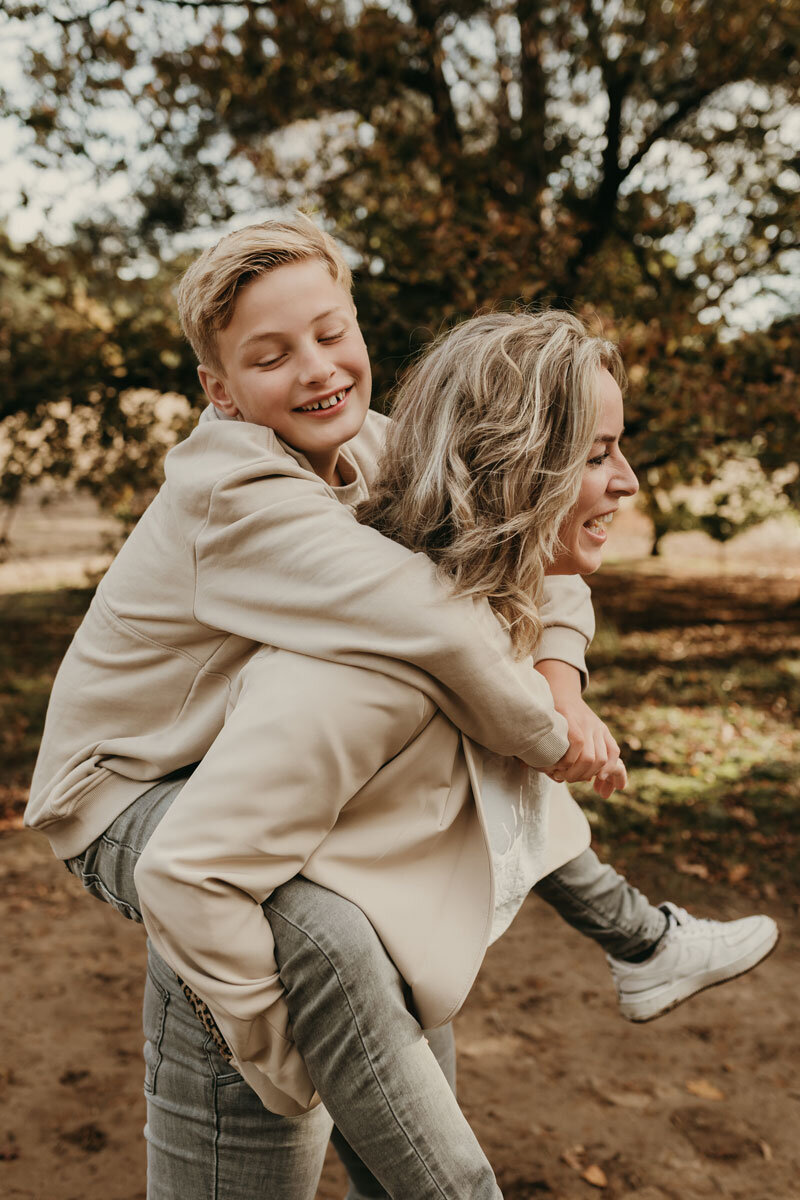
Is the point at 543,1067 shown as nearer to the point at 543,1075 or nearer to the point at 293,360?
the point at 543,1075

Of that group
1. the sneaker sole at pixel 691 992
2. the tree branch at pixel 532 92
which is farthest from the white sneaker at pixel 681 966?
the tree branch at pixel 532 92

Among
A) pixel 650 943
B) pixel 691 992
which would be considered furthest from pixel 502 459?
pixel 691 992

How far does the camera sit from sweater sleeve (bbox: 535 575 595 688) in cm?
212

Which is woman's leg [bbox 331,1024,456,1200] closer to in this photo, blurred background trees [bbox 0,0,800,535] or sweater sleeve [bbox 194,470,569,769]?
sweater sleeve [bbox 194,470,569,769]

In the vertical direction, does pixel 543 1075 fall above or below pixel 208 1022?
below

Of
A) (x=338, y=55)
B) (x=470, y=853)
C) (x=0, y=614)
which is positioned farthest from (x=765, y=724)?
(x=0, y=614)

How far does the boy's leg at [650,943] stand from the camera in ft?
7.79

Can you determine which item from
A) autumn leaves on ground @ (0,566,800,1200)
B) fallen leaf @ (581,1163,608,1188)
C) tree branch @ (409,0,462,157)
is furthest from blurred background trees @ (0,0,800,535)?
fallen leaf @ (581,1163,608,1188)

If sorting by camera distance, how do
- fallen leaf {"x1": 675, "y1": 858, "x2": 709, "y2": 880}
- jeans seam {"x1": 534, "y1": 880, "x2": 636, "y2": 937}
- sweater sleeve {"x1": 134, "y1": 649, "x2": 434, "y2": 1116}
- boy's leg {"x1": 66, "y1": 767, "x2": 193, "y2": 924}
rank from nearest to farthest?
sweater sleeve {"x1": 134, "y1": 649, "x2": 434, "y2": 1116} → boy's leg {"x1": 66, "y1": 767, "x2": 193, "y2": 924} → jeans seam {"x1": 534, "y1": 880, "x2": 636, "y2": 937} → fallen leaf {"x1": 675, "y1": 858, "x2": 709, "y2": 880}

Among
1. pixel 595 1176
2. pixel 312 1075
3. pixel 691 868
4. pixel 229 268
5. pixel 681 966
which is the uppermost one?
pixel 229 268

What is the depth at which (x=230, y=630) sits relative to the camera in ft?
5.33

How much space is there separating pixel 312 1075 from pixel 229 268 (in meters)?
1.29

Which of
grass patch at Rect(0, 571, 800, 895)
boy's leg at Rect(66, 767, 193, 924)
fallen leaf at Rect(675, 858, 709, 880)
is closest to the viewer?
boy's leg at Rect(66, 767, 193, 924)

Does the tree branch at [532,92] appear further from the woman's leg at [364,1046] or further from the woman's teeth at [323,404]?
the woman's leg at [364,1046]
